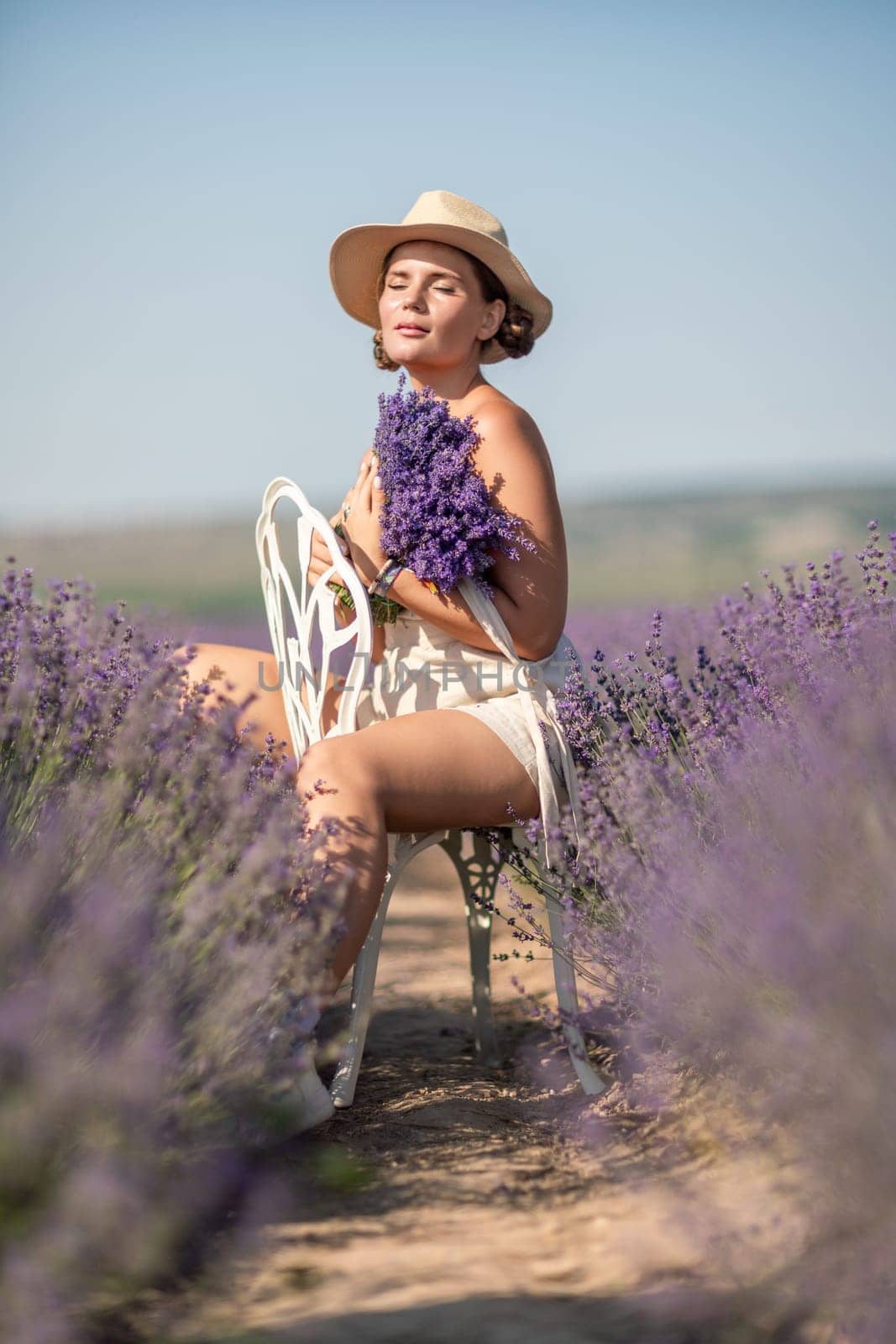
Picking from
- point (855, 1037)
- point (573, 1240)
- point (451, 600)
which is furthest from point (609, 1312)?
point (451, 600)

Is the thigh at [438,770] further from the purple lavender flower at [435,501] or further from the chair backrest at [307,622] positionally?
the purple lavender flower at [435,501]

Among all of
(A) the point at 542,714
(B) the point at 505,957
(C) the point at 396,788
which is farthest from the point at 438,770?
(B) the point at 505,957

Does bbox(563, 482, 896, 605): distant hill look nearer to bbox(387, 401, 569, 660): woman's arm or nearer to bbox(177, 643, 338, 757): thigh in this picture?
bbox(177, 643, 338, 757): thigh

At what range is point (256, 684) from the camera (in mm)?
3131

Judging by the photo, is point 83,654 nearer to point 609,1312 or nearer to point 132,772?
point 132,772

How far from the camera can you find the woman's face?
9.60 feet

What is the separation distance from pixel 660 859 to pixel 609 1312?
0.80 m

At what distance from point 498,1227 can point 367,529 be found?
4.93 feet

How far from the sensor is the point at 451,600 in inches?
108

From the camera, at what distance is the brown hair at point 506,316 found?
301 centimetres

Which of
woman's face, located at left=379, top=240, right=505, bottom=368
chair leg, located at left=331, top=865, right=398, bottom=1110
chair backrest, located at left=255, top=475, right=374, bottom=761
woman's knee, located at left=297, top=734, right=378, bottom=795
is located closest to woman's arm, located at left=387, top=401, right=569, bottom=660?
chair backrest, located at left=255, top=475, right=374, bottom=761

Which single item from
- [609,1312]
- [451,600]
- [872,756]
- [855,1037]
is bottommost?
[609,1312]

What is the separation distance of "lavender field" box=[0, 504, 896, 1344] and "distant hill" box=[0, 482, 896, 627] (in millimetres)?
15028

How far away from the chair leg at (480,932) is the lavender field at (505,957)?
251mm
